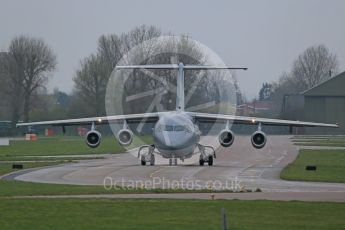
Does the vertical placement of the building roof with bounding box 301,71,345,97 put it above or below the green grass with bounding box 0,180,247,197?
above

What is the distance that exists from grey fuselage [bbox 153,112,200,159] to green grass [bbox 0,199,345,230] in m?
19.4

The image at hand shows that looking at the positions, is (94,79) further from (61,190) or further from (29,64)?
(61,190)

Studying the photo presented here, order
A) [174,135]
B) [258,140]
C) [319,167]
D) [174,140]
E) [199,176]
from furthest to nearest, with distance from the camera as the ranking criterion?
[258,140] → [319,167] → [174,135] → [174,140] → [199,176]

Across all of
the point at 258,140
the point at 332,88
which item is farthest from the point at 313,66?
the point at 258,140

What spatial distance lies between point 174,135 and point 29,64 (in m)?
79.6

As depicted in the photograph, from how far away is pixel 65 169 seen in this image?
48844mm

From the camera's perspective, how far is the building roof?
409 feet

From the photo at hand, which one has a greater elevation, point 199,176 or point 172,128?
point 172,128

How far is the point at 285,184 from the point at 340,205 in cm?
1003

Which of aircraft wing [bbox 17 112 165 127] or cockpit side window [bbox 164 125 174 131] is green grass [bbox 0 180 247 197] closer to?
cockpit side window [bbox 164 125 174 131]

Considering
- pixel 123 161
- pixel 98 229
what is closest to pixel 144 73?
pixel 123 161

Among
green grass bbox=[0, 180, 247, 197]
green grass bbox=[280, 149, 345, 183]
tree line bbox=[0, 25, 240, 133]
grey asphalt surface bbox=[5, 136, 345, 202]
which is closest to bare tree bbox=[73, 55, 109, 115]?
tree line bbox=[0, 25, 240, 133]

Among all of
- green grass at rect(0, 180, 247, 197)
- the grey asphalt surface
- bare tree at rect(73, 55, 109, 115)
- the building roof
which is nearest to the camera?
green grass at rect(0, 180, 247, 197)

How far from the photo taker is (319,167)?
49812mm
